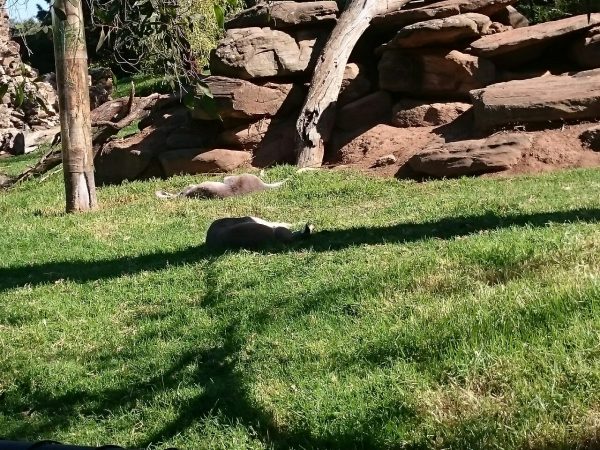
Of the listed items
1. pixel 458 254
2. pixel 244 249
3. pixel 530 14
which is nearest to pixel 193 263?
pixel 244 249

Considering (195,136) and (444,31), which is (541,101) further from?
(195,136)

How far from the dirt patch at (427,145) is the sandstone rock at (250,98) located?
55.5 inches

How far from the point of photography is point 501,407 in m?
4.08

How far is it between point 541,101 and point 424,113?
3.04 meters

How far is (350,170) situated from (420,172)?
1.73 metres

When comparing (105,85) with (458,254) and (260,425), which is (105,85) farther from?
(260,425)

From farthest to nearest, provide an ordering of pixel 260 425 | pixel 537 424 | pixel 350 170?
pixel 350 170, pixel 260 425, pixel 537 424

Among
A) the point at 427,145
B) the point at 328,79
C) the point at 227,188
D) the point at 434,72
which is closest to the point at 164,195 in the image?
the point at 227,188

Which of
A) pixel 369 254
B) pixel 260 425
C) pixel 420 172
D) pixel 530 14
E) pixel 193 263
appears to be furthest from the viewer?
pixel 530 14

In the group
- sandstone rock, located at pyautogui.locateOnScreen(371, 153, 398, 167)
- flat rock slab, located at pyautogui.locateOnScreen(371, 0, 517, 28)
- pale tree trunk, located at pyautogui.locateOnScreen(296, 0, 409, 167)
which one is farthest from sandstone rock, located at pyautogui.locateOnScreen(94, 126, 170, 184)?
flat rock slab, located at pyautogui.locateOnScreen(371, 0, 517, 28)

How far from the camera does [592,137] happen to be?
1461 centimetres

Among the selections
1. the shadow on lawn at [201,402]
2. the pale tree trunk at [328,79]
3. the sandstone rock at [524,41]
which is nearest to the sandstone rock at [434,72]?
the sandstone rock at [524,41]

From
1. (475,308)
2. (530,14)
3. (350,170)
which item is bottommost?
(350,170)

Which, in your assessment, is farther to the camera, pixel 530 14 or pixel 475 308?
pixel 530 14
